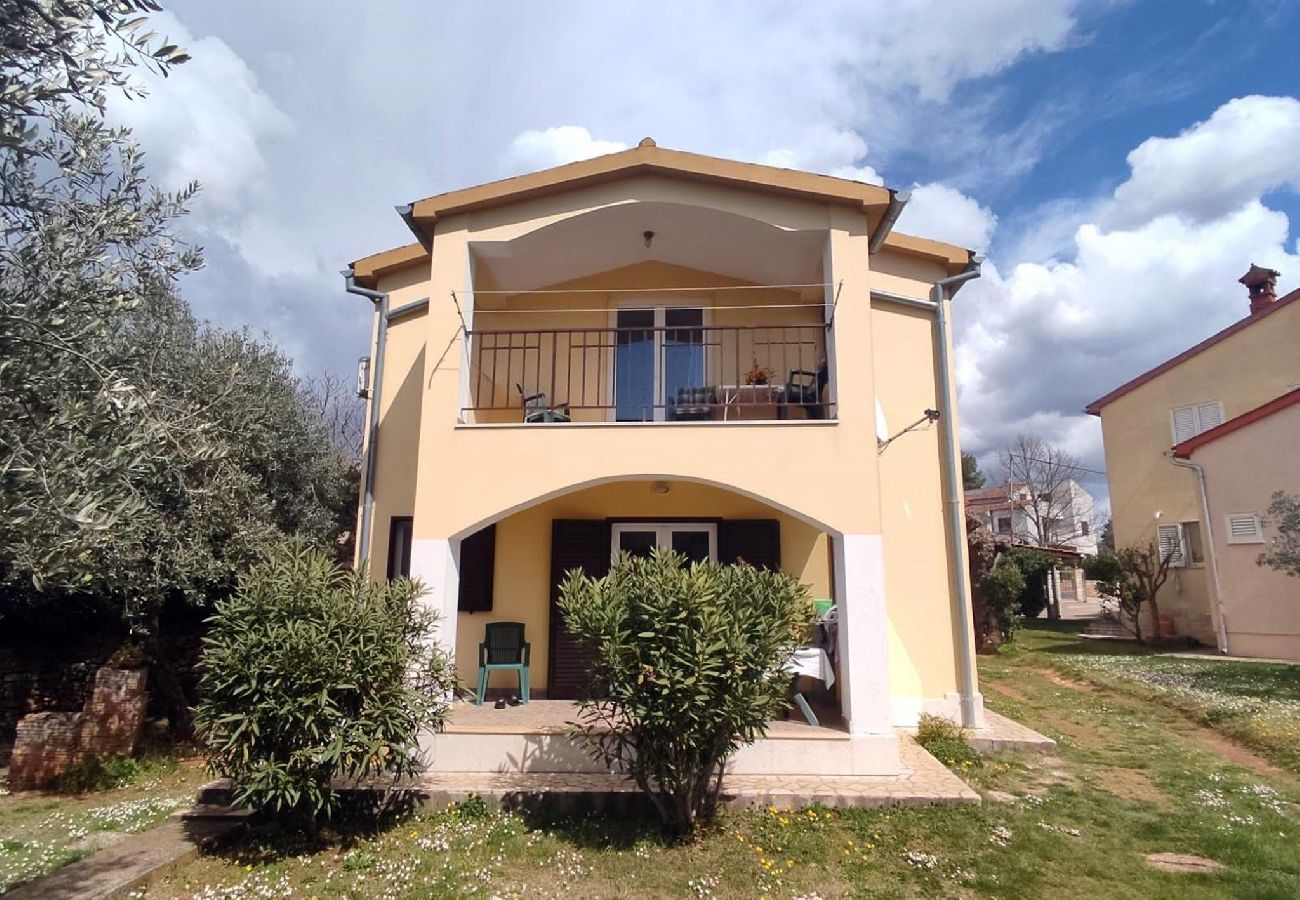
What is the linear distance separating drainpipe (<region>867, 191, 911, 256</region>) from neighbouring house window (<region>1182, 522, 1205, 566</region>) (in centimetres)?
1949

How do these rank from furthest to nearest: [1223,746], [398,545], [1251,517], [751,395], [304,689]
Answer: [1251,517], [398,545], [751,395], [1223,746], [304,689]

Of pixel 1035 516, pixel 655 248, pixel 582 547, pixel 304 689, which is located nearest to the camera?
pixel 304 689

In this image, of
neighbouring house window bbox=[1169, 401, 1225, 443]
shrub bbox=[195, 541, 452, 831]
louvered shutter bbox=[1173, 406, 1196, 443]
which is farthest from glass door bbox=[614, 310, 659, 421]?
louvered shutter bbox=[1173, 406, 1196, 443]

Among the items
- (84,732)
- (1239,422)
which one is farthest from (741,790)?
(1239,422)

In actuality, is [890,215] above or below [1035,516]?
below

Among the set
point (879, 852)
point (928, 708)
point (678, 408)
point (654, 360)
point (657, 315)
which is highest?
point (657, 315)

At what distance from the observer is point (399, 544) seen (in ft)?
36.7

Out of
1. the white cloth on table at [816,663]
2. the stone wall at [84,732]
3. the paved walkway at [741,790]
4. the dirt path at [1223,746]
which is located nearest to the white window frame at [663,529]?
the white cloth on table at [816,663]

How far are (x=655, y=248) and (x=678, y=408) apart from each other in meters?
2.61

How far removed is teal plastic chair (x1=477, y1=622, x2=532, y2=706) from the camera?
980 cm

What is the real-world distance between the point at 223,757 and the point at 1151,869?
8180 millimetres

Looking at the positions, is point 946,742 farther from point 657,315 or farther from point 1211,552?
point 1211,552

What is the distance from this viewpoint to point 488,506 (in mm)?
8578

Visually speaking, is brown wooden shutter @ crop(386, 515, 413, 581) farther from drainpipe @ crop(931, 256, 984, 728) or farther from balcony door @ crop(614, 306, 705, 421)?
drainpipe @ crop(931, 256, 984, 728)
